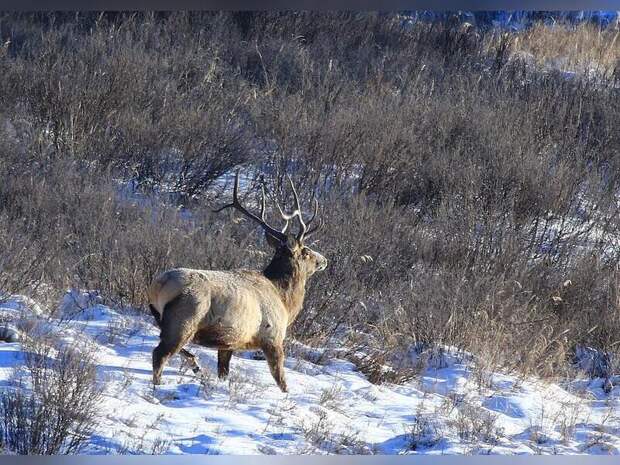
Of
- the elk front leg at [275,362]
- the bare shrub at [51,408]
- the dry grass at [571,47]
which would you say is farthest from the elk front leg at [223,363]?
the dry grass at [571,47]

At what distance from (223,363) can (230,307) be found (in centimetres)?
64

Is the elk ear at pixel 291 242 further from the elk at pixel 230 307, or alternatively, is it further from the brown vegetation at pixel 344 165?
the brown vegetation at pixel 344 165

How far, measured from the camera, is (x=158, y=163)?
1196cm

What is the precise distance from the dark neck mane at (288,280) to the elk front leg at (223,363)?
2.17 ft

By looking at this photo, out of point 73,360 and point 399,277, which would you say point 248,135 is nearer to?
point 399,277

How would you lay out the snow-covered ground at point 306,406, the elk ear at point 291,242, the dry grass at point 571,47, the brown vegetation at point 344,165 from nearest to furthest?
1. the snow-covered ground at point 306,406
2. the elk ear at point 291,242
3. the brown vegetation at point 344,165
4. the dry grass at point 571,47

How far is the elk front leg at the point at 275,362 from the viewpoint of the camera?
22.0 feet

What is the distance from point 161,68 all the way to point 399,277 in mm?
4928

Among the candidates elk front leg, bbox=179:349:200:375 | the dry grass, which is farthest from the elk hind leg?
the dry grass

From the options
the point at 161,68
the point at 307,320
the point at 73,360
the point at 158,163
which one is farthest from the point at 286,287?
the point at 161,68

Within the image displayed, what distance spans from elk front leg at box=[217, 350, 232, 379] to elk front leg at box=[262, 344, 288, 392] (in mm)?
281

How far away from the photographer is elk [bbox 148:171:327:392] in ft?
20.0

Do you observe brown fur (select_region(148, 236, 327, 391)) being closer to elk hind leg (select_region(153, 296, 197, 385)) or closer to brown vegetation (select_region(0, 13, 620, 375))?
elk hind leg (select_region(153, 296, 197, 385))

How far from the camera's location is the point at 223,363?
684 cm
